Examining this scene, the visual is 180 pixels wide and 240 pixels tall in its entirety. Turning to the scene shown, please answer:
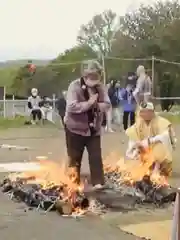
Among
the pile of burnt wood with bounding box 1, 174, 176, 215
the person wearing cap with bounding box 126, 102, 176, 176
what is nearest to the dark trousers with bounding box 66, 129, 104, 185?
the pile of burnt wood with bounding box 1, 174, 176, 215

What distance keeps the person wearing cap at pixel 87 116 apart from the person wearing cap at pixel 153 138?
111 cm

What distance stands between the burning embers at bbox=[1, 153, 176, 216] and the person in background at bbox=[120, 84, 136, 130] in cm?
873

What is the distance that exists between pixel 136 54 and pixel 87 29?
6044 mm

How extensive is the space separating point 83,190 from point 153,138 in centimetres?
179

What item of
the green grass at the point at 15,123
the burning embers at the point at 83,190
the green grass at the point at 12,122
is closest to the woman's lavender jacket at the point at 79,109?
the burning embers at the point at 83,190

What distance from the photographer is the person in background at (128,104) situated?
60.0ft

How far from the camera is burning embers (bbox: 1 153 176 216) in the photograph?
7.79 m

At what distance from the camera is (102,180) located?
880 centimetres

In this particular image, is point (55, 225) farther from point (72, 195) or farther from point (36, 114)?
point (36, 114)

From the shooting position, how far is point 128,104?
1872cm

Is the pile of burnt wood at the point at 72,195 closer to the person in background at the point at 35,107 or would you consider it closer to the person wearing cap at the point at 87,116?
the person wearing cap at the point at 87,116

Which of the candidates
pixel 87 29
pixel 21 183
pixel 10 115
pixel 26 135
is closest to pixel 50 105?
pixel 10 115

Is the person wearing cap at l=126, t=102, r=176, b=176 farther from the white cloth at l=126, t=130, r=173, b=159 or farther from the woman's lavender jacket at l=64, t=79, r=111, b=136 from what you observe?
the woman's lavender jacket at l=64, t=79, r=111, b=136

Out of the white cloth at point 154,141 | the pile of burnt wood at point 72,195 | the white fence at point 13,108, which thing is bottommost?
the white fence at point 13,108
